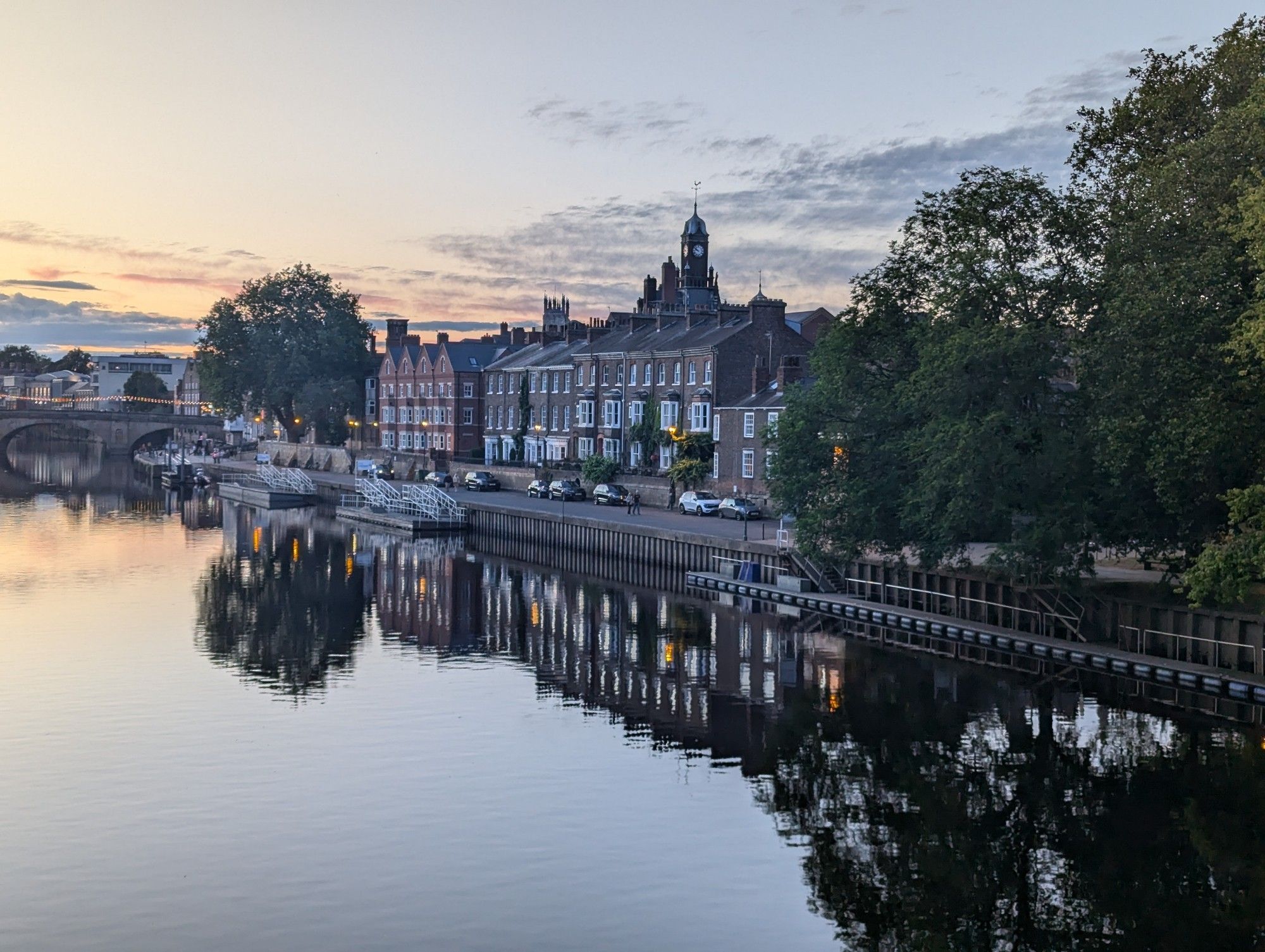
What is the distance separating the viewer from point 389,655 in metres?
49.5

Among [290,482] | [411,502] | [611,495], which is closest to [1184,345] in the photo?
[611,495]

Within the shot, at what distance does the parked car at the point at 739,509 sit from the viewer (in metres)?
76.1

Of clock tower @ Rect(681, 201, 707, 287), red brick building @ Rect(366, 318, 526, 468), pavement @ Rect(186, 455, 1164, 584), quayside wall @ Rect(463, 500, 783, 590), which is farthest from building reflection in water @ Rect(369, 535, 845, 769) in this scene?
clock tower @ Rect(681, 201, 707, 287)

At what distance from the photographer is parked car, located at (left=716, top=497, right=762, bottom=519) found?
250 feet

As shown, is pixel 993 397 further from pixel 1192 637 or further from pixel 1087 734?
pixel 1087 734

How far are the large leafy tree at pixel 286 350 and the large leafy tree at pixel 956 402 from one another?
102493mm

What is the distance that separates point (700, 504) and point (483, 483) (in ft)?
93.9

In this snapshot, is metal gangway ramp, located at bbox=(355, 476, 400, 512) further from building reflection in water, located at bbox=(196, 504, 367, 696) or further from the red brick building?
the red brick building

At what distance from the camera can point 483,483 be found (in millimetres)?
106250

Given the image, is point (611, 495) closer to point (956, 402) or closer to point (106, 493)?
point (956, 402)

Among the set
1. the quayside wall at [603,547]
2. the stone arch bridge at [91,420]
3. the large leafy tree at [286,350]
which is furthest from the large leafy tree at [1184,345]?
the stone arch bridge at [91,420]

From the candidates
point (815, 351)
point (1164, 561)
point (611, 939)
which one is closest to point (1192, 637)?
point (1164, 561)

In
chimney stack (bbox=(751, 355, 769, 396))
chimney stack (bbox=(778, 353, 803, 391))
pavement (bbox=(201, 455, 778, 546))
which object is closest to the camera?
pavement (bbox=(201, 455, 778, 546))

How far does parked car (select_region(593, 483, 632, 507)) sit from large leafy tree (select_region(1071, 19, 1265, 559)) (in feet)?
154
